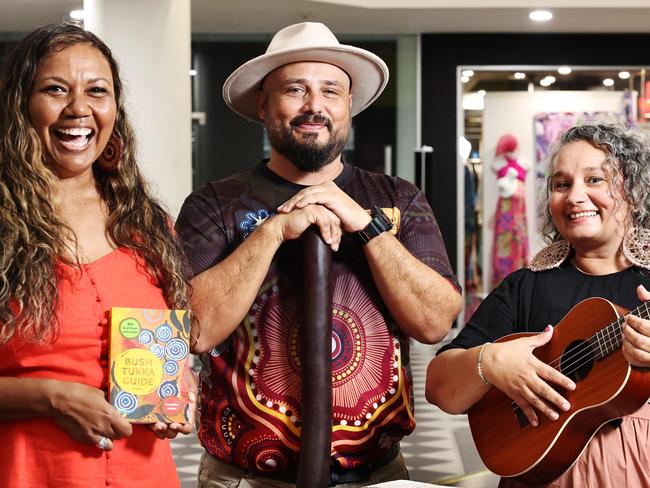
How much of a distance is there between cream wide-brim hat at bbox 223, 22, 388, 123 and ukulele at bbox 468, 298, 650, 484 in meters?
0.81

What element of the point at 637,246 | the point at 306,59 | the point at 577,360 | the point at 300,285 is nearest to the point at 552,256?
the point at 637,246

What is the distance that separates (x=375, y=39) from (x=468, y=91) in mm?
1232

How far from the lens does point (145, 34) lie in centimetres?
714

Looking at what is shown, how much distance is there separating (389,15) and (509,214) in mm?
2609

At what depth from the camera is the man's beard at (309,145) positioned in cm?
250

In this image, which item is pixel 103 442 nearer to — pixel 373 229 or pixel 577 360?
pixel 373 229

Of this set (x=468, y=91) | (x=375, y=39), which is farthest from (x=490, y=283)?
(x=375, y=39)

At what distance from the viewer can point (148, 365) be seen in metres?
1.98

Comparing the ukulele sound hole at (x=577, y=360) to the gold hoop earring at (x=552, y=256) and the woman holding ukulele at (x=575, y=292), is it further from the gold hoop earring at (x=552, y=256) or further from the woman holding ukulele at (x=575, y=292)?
the gold hoop earring at (x=552, y=256)

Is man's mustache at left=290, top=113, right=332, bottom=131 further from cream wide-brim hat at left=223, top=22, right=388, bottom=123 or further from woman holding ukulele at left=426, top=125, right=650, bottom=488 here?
woman holding ukulele at left=426, top=125, right=650, bottom=488

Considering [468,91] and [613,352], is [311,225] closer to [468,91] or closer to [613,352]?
[613,352]

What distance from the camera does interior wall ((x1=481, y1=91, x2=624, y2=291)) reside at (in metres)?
11.1

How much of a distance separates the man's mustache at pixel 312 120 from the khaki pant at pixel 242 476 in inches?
35.0

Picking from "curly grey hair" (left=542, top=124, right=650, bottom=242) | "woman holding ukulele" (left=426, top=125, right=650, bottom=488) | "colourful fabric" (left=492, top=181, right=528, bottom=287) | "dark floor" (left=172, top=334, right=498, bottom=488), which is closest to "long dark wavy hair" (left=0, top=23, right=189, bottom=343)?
"woman holding ukulele" (left=426, top=125, right=650, bottom=488)
